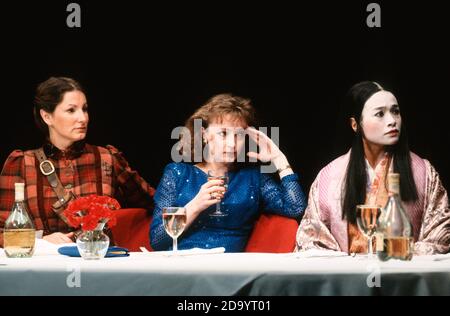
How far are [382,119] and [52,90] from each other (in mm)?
1706

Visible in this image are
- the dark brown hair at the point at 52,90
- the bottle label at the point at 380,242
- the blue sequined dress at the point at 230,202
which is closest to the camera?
the bottle label at the point at 380,242

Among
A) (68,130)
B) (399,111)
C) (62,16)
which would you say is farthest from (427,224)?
(62,16)

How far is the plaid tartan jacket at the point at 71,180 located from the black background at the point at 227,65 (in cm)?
22

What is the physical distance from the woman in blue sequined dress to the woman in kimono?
13cm

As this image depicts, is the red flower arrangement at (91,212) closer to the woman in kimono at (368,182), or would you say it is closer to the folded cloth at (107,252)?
the folded cloth at (107,252)

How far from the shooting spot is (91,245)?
7.45ft

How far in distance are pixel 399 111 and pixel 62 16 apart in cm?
189

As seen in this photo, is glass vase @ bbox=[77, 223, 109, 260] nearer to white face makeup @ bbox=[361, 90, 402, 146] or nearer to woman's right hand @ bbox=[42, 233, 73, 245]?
woman's right hand @ bbox=[42, 233, 73, 245]

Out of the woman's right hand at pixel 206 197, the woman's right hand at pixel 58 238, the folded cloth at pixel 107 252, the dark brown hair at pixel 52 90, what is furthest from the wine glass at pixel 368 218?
the dark brown hair at pixel 52 90

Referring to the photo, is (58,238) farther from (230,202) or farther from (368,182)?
(368,182)

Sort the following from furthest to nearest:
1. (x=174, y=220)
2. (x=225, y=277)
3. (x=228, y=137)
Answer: (x=228, y=137) < (x=174, y=220) < (x=225, y=277)

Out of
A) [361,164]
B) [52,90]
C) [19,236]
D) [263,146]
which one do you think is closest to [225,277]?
[19,236]

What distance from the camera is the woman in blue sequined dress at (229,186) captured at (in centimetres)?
334

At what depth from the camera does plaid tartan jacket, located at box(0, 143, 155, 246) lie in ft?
11.5
